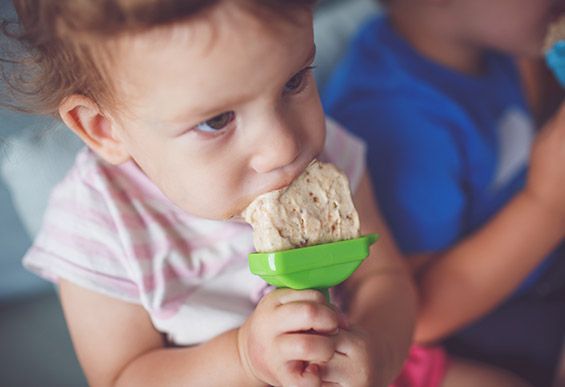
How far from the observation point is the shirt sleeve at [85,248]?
2.58 ft

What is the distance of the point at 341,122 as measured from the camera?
107 cm

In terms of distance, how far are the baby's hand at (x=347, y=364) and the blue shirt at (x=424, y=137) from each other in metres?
0.37

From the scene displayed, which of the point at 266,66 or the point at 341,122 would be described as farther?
the point at 341,122

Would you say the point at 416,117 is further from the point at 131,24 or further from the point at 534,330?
the point at 131,24

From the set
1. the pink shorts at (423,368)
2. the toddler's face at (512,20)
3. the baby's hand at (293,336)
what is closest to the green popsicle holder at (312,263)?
the baby's hand at (293,336)

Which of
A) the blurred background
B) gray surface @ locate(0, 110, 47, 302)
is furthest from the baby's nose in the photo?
gray surface @ locate(0, 110, 47, 302)

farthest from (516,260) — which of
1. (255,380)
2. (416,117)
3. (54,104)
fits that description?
(54,104)

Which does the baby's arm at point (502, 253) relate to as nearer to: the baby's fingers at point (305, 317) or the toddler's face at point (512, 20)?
the toddler's face at point (512, 20)

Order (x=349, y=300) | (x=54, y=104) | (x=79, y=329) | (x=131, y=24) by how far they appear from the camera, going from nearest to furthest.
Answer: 1. (x=131, y=24)
2. (x=54, y=104)
3. (x=79, y=329)
4. (x=349, y=300)

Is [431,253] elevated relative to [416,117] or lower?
lower

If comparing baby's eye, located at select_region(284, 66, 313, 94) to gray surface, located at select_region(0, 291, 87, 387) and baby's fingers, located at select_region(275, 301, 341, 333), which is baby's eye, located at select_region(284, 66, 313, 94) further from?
gray surface, located at select_region(0, 291, 87, 387)

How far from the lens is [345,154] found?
36.6 inches

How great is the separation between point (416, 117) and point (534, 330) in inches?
16.6

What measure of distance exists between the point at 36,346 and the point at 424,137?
721 millimetres
